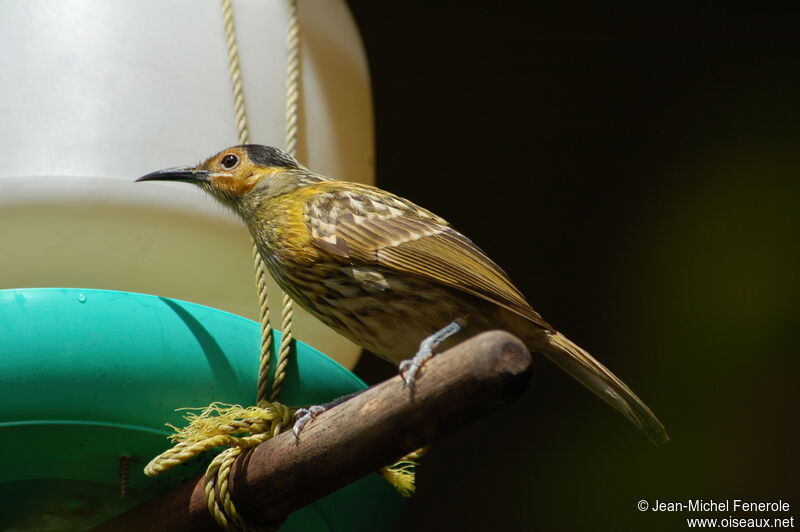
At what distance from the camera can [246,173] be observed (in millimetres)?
2893

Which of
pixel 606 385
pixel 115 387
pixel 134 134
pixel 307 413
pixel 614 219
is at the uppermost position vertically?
pixel 134 134

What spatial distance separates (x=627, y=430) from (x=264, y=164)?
94.3 inches

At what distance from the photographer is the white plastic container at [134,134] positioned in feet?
8.43

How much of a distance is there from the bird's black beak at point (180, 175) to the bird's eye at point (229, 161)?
8 centimetres

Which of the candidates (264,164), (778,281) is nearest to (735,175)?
(778,281)

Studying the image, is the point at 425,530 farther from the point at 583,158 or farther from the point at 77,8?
the point at 77,8

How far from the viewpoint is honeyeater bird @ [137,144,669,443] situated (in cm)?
255

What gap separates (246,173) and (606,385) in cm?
106

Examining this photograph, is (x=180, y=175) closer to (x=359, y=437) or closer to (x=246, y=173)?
(x=246, y=173)

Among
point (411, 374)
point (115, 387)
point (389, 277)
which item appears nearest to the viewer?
point (411, 374)

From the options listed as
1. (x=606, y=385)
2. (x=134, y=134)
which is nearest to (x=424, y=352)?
(x=606, y=385)

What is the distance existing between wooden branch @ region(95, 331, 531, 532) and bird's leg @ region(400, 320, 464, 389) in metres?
0.02

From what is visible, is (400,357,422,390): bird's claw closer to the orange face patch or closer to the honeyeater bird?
the honeyeater bird

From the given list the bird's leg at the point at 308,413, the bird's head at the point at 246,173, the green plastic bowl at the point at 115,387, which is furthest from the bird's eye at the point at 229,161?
the bird's leg at the point at 308,413
